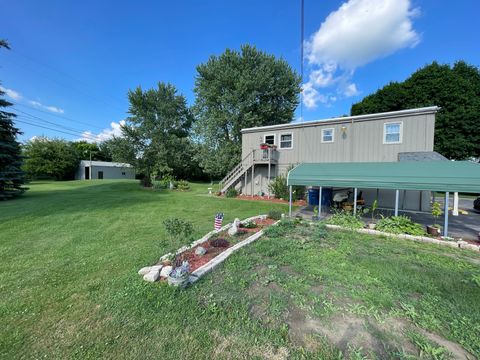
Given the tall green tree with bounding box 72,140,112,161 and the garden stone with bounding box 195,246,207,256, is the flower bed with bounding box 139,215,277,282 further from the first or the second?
the tall green tree with bounding box 72,140,112,161

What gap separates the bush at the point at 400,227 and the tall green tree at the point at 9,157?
1878 centimetres

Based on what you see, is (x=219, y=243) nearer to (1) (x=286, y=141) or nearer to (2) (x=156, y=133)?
(1) (x=286, y=141)

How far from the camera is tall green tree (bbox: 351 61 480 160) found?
64.5ft

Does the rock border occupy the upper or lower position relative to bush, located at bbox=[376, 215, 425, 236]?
lower

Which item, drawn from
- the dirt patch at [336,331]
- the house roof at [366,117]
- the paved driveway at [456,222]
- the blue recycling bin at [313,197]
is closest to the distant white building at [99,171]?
the house roof at [366,117]

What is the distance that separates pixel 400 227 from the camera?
6277mm

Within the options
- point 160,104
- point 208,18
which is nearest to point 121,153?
point 160,104

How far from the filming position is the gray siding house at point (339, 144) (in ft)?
32.9

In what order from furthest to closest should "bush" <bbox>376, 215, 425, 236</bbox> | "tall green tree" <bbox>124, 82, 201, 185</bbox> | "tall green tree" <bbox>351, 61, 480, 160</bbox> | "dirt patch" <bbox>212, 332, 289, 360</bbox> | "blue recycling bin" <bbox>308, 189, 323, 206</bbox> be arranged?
"tall green tree" <bbox>124, 82, 201, 185</bbox>, "tall green tree" <bbox>351, 61, 480, 160</bbox>, "blue recycling bin" <bbox>308, 189, 323, 206</bbox>, "bush" <bbox>376, 215, 425, 236</bbox>, "dirt patch" <bbox>212, 332, 289, 360</bbox>

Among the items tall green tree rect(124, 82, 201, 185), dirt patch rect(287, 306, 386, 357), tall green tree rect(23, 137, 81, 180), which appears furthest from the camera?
tall green tree rect(23, 137, 81, 180)

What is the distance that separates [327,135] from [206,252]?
10692 mm

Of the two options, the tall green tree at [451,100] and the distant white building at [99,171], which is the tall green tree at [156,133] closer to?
the distant white building at [99,171]

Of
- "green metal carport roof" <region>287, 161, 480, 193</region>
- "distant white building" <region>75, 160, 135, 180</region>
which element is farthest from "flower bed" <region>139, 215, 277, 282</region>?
"distant white building" <region>75, 160, 135, 180</region>

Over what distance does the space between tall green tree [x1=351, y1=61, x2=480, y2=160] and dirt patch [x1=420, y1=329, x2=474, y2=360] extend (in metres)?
26.1
